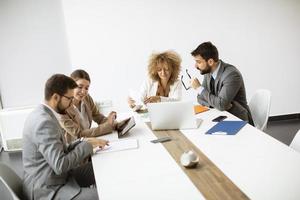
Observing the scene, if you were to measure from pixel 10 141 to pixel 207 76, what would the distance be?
2477mm

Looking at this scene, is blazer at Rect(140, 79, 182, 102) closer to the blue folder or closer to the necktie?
the necktie

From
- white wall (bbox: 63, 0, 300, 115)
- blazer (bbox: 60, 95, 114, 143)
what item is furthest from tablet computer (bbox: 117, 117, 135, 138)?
white wall (bbox: 63, 0, 300, 115)

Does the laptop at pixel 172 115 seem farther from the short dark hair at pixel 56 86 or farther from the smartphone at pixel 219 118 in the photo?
the short dark hair at pixel 56 86

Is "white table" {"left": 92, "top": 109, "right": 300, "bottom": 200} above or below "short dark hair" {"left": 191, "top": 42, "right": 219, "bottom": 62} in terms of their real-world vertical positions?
below

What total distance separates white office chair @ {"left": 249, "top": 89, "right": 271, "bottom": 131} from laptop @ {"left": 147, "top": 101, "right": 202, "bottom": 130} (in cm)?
84

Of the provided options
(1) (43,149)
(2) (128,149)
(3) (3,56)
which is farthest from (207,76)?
(3) (3,56)

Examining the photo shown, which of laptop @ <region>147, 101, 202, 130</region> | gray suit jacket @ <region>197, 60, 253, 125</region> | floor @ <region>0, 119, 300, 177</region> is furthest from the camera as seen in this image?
floor @ <region>0, 119, 300, 177</region>

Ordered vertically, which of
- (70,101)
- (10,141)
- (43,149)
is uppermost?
(70,101)

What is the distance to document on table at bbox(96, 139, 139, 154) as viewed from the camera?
204 centimetres

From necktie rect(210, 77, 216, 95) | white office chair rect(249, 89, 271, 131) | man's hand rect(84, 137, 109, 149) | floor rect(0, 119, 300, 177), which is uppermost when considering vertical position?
necktie rect(210, 77, 216, 95)

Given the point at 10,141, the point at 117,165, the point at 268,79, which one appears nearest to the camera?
the point at 117,165

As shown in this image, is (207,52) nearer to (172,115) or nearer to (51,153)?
(172,115)

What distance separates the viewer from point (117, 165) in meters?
1.82

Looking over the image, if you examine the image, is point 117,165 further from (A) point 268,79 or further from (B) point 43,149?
(A) point 268,79
